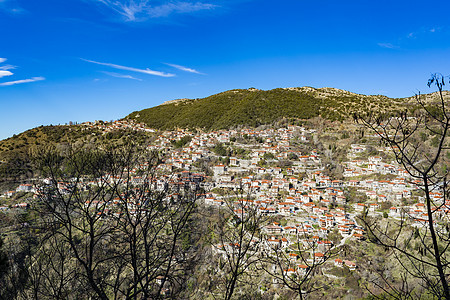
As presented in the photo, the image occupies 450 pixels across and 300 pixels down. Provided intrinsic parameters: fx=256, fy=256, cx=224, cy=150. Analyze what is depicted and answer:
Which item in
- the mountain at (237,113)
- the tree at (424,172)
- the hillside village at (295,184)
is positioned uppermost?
the mountain at (237,113)

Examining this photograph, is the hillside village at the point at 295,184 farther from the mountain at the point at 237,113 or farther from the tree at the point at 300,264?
the mountain at the point at 237,113

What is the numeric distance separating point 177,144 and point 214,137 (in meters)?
8.01

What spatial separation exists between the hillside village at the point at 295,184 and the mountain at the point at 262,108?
9.64m

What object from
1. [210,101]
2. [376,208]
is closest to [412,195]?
[376,208]

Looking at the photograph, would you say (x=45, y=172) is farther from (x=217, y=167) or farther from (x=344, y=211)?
(x=217, y=167)

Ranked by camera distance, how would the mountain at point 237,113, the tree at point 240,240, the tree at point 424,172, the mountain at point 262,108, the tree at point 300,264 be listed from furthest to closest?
the mountain at point 262,108 < the mountain at point 237,113 < the tree at point 240,240 < the tree at point 300,264 < the tree at point 424,172

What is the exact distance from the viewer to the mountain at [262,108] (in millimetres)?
59469

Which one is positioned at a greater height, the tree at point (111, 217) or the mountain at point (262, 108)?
the mountain at point (262, 108)

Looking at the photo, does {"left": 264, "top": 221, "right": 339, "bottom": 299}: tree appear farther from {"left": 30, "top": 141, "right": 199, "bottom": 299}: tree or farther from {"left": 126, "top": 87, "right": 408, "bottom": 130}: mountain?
{"left": 126, "top": 87, "right": 408, "bottom": 130}: mountain

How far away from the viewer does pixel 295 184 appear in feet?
115

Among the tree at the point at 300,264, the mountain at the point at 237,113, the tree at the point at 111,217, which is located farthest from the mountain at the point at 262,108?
the tree at the point at 111,217

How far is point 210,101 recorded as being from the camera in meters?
87.0

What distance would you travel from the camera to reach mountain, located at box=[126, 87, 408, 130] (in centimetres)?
5947

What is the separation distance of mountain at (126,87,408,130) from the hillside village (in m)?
9.64
